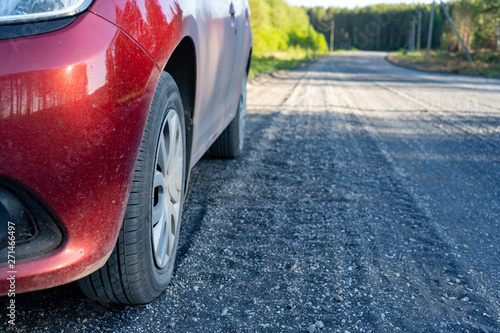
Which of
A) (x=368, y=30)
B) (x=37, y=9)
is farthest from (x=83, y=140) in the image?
(x=368, y=30)

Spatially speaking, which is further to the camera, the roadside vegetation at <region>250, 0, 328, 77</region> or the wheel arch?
the roadside vegetation at <region>250, 0, 328, 77</region>

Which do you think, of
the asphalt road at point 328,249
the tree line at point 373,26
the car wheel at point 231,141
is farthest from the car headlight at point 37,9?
the tree line at point 373,26

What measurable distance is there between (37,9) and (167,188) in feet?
2.75

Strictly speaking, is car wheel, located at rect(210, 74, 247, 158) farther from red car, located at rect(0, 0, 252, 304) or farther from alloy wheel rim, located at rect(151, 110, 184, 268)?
red car, located at rect(0, 0, 252, 304)

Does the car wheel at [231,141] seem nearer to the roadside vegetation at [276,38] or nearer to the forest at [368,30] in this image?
the forest at [368,30]

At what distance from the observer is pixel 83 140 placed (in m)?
1.27

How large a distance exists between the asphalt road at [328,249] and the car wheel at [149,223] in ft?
0.44

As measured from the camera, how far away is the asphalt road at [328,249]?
1.73 meters

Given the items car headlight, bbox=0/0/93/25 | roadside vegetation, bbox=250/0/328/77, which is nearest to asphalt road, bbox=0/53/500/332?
car headlight, bbox=0/0/93/25

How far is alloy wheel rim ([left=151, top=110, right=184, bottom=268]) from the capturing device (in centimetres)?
172

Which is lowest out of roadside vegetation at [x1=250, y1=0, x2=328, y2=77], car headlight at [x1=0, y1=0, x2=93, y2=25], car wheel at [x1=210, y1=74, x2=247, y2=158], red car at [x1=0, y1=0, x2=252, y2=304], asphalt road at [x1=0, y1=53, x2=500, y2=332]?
asphalt road at [x1=0, y1=53, x2=500, y2=332]

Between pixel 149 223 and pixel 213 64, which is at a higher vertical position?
pixel 213 64

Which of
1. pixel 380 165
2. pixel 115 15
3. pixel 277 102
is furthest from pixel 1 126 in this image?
pixel 277 102

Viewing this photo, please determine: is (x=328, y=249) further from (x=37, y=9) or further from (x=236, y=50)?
(x=37, y=9)
